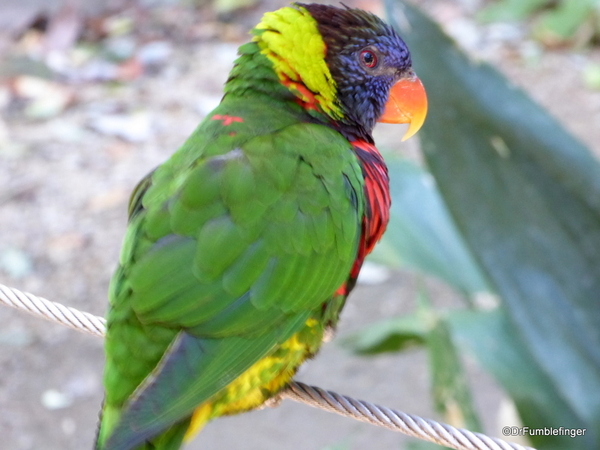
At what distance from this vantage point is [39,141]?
400cm

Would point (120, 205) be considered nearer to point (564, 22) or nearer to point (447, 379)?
point (447, 379)

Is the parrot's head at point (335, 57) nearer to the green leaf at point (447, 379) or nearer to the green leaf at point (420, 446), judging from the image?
the green leaf at point (447, 379)

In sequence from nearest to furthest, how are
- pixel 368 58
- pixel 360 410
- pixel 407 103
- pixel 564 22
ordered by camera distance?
1. pixel 360 410
2. pixel 368 58
3. pixel 407 103
4. pixel 564 22

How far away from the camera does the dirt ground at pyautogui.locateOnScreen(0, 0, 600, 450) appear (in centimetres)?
285

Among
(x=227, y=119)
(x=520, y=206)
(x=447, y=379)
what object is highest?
(x=227, y=119)

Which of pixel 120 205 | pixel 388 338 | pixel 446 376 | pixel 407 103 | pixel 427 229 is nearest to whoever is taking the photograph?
pixel 407 103

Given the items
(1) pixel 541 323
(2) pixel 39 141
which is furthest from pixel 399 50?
(2) pixel 39 141

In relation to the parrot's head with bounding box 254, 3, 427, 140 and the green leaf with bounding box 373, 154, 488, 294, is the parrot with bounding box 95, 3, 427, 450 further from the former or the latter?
the green leaf with bounding box 373, 154, 488, 294

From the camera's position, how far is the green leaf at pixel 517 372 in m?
1.99

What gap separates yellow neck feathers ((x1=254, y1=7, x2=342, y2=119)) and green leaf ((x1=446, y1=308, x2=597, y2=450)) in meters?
0.95

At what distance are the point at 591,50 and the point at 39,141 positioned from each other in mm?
3536

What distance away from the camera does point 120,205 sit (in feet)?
11.9

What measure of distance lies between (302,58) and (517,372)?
1175 mm

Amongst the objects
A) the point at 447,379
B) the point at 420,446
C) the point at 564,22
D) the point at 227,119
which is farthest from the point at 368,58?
the point at 564,22
